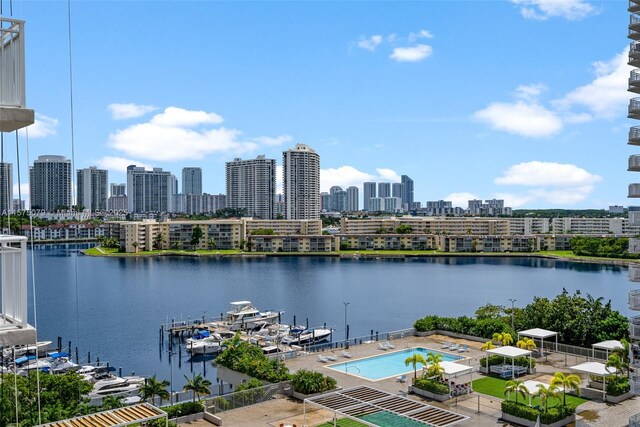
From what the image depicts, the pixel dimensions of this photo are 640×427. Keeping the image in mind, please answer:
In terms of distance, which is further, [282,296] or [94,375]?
[282,296]

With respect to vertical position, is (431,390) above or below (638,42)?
below

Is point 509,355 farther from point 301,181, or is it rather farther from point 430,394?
point 301,181

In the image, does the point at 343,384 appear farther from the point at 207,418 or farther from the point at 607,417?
the point at 607,417

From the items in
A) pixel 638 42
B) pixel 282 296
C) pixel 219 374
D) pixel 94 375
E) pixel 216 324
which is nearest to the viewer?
pixel 638 42

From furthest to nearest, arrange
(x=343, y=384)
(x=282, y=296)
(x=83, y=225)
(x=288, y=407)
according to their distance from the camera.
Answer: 1. (x=83, y=225)
2. (x=282, y=296)
3. (x=343, y=384)
4. (x=288, y=407)

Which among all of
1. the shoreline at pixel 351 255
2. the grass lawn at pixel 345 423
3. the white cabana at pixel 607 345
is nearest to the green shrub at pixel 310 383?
the grass lawn at pixel 345 423

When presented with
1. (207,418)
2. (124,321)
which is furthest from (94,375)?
(124,321)

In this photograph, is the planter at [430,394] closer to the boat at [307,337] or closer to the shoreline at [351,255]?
the boat at [307,337]
